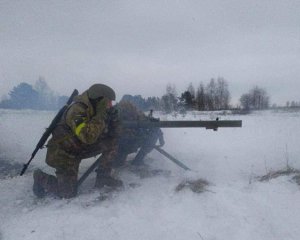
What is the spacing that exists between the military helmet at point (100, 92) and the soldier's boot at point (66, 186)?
131 centimetres

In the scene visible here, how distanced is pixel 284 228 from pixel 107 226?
1900mm

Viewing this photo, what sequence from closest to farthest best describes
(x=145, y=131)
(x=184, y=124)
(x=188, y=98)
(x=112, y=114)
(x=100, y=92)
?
(x=100, y=92) < (x=112, y=114) < (x=184, y=124) < (x=145, y=131) < (x=188, y=98)

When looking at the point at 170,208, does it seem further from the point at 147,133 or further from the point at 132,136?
the point at 147,133

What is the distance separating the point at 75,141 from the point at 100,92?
86 cm

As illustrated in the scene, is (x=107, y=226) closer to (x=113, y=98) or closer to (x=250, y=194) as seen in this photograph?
(x=250, y=194)

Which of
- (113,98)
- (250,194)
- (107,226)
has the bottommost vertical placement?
(107,226)

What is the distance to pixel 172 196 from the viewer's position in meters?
4.23

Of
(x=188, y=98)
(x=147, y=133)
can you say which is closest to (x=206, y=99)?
(x=188, y=98)

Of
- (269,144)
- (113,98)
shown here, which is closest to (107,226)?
(113,98)

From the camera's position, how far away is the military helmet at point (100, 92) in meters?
4.75

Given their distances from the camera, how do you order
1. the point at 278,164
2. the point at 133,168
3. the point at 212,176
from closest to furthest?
the point at 212,176 → the point at 278,164 → the point at 133,168

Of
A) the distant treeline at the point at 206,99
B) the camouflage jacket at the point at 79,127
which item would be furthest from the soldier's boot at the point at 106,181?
the distant treeline at the point at 206,99

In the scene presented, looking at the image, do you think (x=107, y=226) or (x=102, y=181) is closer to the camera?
(x=107, y=226)

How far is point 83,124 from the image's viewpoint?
4441mm
